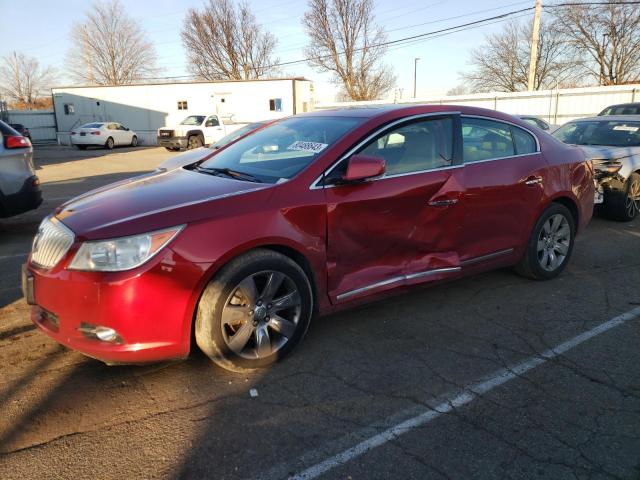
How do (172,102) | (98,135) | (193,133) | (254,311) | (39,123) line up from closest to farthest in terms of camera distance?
(254,311), (193,133), (98,135), (172,102), (39,123)

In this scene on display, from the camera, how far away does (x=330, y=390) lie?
2.97 metres

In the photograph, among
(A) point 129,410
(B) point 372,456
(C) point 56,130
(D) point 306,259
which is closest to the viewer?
(B) point 372,456

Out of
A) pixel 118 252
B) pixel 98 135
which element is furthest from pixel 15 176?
pixel 98 135

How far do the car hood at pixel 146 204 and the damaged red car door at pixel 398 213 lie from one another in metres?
0.63

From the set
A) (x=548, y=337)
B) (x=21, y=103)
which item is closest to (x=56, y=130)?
(x=21, y=103)

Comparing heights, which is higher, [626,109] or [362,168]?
[626,109]

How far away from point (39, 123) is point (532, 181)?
130ft

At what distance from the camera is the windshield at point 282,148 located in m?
3.50

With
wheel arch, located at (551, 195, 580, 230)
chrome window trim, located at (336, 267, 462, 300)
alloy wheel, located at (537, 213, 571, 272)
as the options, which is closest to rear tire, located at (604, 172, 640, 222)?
wheel arch, located at (551, 195, 580, 230)

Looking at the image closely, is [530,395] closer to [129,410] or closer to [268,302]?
[268,302]

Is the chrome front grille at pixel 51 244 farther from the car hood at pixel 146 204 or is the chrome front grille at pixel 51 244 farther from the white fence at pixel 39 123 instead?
the white fence at pixel 39 123

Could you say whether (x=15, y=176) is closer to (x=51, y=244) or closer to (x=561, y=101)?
(x=51, y=244)

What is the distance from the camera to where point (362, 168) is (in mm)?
3281

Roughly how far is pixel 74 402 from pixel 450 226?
2.85 metres
